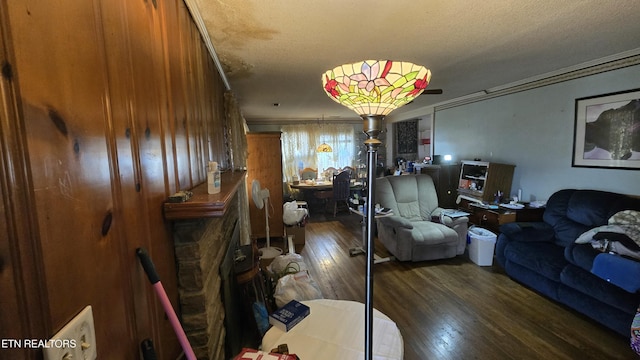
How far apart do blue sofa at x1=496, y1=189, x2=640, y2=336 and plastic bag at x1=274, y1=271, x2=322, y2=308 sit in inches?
83.9

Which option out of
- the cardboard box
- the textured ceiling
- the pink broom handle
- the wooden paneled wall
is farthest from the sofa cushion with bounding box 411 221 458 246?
the pink broom handle

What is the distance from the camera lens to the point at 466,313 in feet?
7.54

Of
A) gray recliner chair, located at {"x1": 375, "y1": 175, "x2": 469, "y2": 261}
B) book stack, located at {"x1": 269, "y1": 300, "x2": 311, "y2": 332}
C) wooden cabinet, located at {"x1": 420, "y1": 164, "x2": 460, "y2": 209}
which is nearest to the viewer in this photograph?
book stack, located at {"x1": 269, "y1": 300, "x2": 311, "y2": 332}

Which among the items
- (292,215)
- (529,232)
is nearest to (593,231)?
(529,232)

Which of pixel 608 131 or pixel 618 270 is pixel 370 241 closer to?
pixel 618 270

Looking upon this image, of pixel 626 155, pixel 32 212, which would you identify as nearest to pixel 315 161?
pixel 626 155

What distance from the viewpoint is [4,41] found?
362mm

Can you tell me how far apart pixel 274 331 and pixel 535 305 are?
2.43 m

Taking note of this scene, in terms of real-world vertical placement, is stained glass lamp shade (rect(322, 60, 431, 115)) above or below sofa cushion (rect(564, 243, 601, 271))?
above

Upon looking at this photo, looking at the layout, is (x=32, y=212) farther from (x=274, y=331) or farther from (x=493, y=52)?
(x=493, y=52)

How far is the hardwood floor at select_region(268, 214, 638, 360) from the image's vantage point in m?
1.89

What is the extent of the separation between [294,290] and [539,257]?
2338 mm

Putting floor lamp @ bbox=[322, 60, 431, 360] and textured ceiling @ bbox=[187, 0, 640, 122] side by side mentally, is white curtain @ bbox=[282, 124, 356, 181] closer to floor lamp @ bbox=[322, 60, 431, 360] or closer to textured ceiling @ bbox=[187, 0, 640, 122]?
textured ceiling @ bbox=[187, 0, 640, 122]
